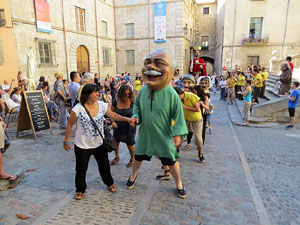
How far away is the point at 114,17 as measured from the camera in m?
23.8

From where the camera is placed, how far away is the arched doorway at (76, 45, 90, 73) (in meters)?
18.7

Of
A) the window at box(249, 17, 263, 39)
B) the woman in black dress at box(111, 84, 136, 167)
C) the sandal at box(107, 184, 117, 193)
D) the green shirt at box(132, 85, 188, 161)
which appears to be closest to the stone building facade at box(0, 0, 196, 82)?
the window at box(249, 17, 263, 39)

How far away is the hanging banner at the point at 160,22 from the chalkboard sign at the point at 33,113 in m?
18.3

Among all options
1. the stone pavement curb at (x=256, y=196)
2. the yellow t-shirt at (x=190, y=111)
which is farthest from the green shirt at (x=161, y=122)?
the stone pavement curb at (x=256, y=196)

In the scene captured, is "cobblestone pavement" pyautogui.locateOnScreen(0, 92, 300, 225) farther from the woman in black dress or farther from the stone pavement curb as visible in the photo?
the woman in black dress

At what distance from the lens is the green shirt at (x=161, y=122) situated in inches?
121

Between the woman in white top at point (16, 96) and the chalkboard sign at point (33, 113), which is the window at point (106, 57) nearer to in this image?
the woman in white top at point (16, 96)

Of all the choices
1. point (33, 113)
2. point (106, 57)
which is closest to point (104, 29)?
point (106, 57)

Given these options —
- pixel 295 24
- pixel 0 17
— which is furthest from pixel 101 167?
pixel 295 24

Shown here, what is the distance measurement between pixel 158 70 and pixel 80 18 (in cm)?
1820

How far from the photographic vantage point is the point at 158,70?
2971 millimetres

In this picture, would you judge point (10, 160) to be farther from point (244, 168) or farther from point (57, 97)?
point (244, 168)

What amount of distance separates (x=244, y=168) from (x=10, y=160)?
471 centimetres

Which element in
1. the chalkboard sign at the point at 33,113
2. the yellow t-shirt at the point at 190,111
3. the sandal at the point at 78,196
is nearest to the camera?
the sandal at the point at 78,196
